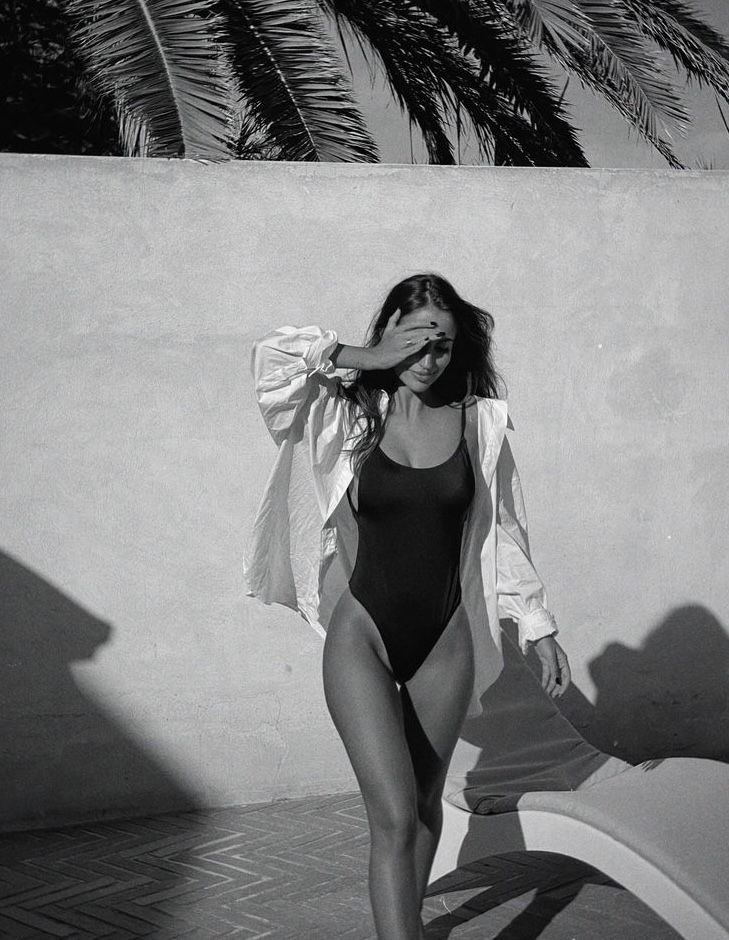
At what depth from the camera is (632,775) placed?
3.65m

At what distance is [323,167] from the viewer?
4973 millimetres

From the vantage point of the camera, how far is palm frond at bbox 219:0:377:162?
7578 mm

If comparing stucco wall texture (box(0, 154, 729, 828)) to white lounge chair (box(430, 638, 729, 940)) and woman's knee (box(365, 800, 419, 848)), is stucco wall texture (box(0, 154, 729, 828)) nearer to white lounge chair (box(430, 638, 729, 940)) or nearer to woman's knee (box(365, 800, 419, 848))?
white lounge chair (box(430, 638, 729, 940))

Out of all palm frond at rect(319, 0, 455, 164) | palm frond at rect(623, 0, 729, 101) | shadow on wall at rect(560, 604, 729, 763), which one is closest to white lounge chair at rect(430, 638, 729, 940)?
shadow on wall at rect(560, 604, 729, 763)

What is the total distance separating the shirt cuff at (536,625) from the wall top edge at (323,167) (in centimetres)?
240

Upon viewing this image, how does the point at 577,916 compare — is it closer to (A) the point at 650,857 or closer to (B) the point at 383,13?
(A) the point at 650,857

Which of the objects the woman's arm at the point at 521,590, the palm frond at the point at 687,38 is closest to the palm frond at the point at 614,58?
the palm frond at the point at 687,38

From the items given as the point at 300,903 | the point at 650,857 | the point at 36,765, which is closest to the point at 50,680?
the point at 36,765

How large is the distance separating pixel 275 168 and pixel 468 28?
4357mm

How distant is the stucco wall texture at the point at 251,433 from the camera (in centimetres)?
473

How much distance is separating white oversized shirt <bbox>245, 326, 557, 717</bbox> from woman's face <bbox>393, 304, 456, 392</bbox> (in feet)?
0.45

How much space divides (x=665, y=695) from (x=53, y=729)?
3.07 metres

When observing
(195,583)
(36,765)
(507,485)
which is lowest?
(36,765)

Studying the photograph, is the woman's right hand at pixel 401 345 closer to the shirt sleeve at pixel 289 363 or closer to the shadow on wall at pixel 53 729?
the shirt sleeve at pixel 289 363
